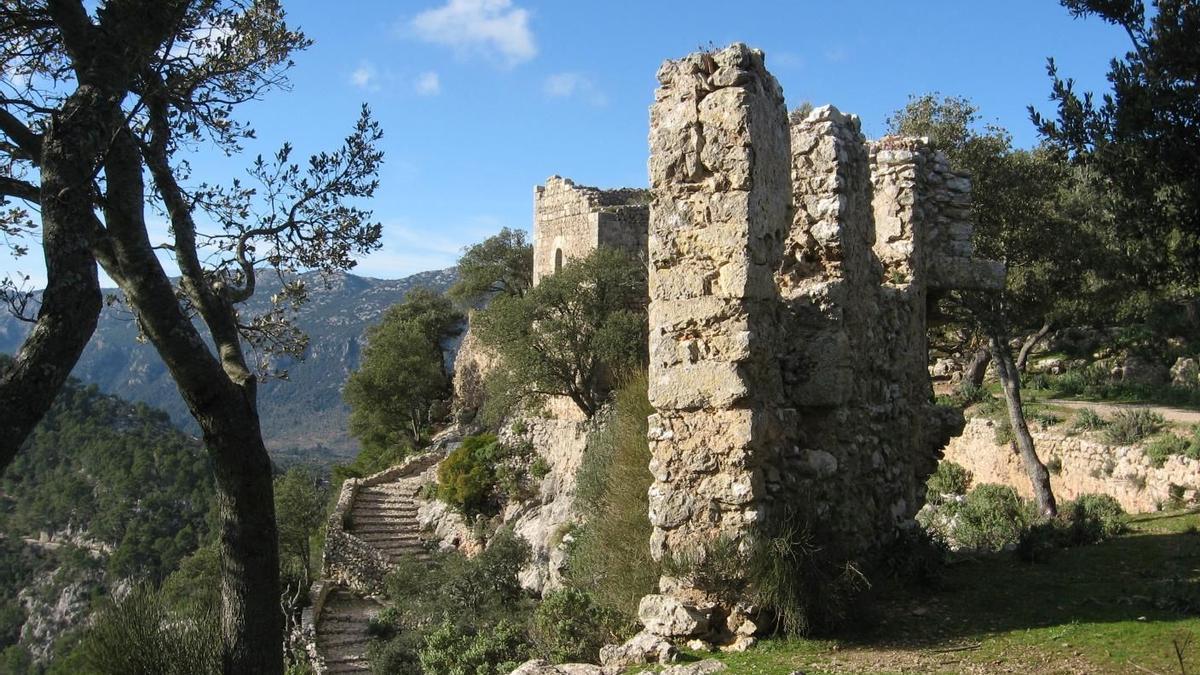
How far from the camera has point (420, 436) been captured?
3812cm

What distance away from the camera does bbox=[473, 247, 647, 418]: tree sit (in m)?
23.6

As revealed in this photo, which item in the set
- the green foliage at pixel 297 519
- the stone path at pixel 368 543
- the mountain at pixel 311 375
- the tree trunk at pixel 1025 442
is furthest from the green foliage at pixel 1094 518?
the mountain at pixel 311 375

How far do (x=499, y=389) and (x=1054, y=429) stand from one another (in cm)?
1437

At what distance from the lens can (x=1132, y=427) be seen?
16297mm

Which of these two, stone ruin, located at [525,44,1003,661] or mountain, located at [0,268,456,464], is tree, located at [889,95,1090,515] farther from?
mountain, located at [0,268,456,464]

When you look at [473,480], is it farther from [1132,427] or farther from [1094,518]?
[1094,518]

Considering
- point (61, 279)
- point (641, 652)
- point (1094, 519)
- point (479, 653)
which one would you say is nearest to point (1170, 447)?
point (1094, 519)

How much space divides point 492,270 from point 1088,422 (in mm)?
24624

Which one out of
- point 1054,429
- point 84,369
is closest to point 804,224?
point 1054,429

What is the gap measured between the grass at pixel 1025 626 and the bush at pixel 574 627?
1194mm

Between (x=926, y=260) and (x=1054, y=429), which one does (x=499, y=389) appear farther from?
(x=926, y=260)

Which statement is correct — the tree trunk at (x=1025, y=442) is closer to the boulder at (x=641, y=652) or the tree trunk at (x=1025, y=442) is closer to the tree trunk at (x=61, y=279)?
the boulder at (x=641, y=652)

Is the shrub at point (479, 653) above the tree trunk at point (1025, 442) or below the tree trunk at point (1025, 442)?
below

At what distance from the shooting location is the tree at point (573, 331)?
2364 centimetres
